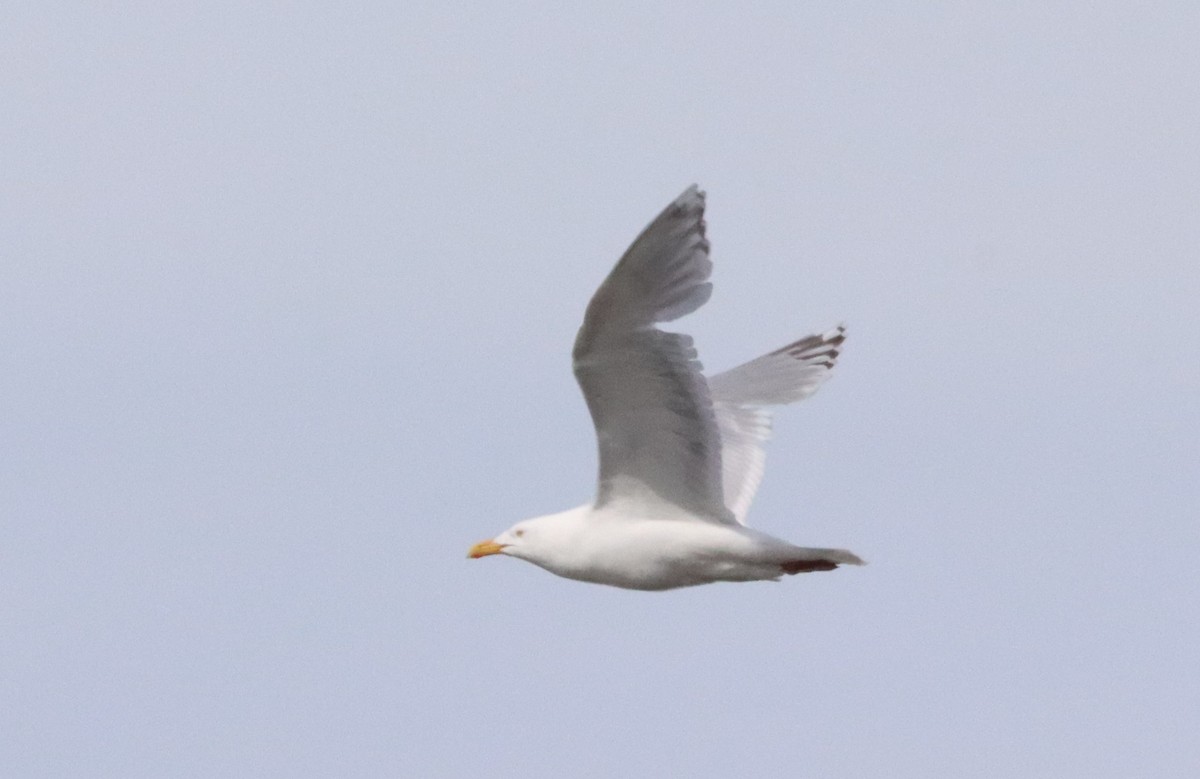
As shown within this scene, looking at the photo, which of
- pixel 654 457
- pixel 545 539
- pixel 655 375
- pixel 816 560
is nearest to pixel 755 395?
pixel 545 539

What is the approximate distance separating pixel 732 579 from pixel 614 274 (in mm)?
2316

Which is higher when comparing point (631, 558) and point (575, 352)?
point (575, 352)

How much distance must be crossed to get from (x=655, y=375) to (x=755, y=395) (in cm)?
385

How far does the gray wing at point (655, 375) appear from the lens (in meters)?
12.7

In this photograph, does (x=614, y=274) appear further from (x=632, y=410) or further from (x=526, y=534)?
(x=526, y=534)

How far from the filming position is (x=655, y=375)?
1330 cm

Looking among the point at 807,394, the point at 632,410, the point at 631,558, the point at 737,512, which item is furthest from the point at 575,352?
the point at 807,394

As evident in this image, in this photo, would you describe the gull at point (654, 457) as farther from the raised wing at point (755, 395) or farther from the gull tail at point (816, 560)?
the raised wing at point (755, 395)

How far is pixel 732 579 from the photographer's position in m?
14.1

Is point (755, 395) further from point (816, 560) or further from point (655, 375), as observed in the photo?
point (655, 375)

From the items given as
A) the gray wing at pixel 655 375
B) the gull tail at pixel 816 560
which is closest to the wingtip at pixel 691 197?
the gray wing at pixel 655 375

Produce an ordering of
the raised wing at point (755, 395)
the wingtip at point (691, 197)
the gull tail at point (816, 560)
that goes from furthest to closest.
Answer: the raised wing at point (755, 395) → the gull tail at point (816, 560) → the wingtip at point (691, 197)

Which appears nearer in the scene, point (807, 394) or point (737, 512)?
point (737, 512)

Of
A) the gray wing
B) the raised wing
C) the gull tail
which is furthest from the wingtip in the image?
the raised wing
